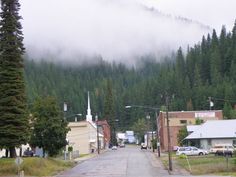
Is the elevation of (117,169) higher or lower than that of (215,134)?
lower

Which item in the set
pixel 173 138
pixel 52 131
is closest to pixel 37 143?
pixel 52 131

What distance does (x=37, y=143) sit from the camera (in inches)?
2542

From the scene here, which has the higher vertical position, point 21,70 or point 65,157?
point 21,70

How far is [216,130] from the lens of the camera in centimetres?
9881

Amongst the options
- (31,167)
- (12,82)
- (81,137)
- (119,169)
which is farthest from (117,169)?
(81,137)

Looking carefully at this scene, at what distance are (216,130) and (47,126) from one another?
1764 inches

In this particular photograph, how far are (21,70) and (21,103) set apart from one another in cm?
364

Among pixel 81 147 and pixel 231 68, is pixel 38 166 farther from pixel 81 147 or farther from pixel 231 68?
pixel 231 68

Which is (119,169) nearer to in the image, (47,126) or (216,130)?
(47,126)

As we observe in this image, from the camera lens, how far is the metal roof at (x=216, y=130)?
96381 millimetres

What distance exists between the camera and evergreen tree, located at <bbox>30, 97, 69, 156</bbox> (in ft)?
209

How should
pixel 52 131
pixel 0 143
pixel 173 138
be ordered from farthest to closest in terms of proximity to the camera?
pixel 173 138 < pixel 52 131 < pixel 0 143

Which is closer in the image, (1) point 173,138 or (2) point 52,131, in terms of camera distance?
Answer: (2) point 52,131

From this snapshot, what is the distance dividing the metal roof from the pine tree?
52552mm
